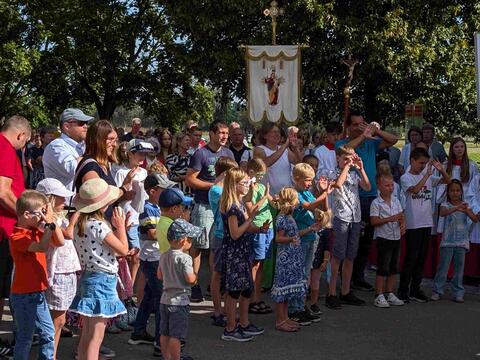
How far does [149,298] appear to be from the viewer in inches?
226

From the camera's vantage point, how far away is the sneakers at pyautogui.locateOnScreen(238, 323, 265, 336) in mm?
6094

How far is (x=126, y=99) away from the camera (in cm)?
3088

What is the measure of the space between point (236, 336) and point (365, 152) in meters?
2.98

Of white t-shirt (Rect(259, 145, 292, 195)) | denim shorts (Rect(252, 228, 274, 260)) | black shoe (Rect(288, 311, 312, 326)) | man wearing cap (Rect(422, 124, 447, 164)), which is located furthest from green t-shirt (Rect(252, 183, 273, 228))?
man wearing cap (Rect(422, 124, 447, 164))

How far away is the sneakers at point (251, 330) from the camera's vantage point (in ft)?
20.0

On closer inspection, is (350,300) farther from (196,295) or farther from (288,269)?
(196,295)

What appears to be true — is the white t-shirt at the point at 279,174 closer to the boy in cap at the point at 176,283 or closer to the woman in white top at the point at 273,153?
the woman in white top at the point at 273,153

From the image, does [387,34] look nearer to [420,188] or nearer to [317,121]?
[317,121]

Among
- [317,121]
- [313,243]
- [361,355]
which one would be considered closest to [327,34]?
[317,121]

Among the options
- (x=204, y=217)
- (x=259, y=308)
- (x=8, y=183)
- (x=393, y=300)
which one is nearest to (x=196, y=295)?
(x=259, y=308)

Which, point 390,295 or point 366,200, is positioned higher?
point 366,200

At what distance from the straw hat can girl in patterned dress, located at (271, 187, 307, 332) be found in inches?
81.8

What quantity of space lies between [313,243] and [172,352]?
2379 millimetres

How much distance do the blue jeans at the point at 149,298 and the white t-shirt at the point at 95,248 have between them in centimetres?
90
